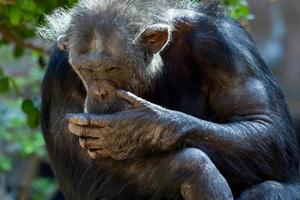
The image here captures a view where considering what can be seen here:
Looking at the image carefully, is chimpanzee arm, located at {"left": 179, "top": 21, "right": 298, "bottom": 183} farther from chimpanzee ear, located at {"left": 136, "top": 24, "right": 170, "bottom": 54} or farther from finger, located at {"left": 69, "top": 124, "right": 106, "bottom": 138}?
finger, located at {"left": 69, "top": 124, "right": 106, "bottom": 138}

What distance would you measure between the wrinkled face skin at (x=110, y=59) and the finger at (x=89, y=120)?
10 centimetres

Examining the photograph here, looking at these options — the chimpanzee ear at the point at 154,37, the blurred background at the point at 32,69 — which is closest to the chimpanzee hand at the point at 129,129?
the chimpanzee ear at the point at 154,37

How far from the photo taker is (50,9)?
670cm

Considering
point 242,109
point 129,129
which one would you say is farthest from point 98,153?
point 242,109

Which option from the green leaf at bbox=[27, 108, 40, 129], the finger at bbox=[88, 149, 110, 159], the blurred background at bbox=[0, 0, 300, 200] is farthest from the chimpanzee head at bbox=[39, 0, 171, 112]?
the green leaf at bbox=[27, 108, 40, 129]

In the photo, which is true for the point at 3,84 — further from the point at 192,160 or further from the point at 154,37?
the point at 192,160

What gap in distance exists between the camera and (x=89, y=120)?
5.52 metres

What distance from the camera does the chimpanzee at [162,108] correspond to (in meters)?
5.64

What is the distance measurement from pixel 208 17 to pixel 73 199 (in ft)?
5.35

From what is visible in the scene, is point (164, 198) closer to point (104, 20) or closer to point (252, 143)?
point (252, 143)

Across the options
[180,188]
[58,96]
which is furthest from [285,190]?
[58,96]

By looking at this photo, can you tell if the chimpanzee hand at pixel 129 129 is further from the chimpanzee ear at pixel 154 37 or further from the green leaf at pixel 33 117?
the green leaf at pixel 33 117

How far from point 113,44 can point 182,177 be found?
951mm

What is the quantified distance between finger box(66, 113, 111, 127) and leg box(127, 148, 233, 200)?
1.57 feet
